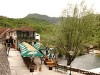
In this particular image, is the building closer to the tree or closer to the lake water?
the lake water

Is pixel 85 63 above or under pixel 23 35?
under

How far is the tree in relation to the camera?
35938mm

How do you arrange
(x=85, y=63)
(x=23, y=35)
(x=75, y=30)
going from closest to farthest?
1. (x=75, y=30)
2. (x=85, y=63)
3. (x=23, y=35)

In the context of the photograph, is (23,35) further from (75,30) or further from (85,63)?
(75,30)

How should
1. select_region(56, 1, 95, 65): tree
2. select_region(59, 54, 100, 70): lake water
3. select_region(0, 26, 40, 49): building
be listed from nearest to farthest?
select_region(56, 1, 95, 65): tree → select_region(59, 54, 100, 70): lake water → select_region(0, 26, 40, 49): building

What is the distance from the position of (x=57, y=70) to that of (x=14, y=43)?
36.5 metres

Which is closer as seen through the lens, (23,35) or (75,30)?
(75,30)

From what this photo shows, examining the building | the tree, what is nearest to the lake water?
the building

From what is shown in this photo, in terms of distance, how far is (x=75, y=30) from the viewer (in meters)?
36.0

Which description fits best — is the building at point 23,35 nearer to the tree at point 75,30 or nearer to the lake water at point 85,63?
the lake water at point 85,63

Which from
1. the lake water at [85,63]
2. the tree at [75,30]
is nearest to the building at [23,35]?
the lake water at [85,63]

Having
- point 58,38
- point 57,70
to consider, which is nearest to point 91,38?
point 58,38

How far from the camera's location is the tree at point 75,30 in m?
35.9

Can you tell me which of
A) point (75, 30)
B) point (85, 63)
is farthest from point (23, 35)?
point (75, 30)
